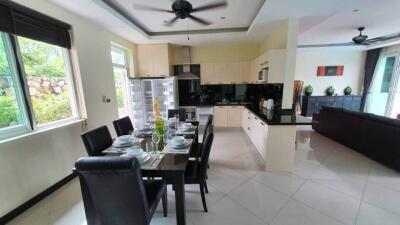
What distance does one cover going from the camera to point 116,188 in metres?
1.18

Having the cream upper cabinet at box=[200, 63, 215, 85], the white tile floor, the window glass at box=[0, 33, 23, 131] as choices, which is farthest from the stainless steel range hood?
the window glass at box=[0, 33, 23, 131]

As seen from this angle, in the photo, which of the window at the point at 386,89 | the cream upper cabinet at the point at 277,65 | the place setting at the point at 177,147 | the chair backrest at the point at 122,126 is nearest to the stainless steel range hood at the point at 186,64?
the cream upper cabinet at the point at 277,65

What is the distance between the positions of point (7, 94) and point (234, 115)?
4.51 m

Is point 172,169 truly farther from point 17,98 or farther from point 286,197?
point 17,98

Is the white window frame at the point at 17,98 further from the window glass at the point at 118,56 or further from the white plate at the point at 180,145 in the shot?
the window glass at the point at 118,56

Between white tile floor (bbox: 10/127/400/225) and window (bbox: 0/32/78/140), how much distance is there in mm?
1033

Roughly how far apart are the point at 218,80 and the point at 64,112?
3845 millimetres

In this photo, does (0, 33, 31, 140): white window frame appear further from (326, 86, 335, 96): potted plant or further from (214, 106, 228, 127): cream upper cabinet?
(326, 86, 335, 96): potted plant

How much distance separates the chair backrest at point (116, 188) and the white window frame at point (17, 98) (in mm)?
1460

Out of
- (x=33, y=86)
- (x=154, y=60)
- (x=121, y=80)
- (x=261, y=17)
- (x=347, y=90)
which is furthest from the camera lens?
(x=347, y=90)

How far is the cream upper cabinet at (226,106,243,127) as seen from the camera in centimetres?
504

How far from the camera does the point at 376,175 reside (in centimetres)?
252

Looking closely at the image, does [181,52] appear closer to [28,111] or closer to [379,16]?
[28,111]

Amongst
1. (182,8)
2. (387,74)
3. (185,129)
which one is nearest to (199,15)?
(182,8)
